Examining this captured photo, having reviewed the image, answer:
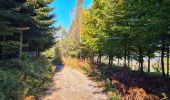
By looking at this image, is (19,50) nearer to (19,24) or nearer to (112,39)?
(19,24)

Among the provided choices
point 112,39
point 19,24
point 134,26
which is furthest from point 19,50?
point 134,26

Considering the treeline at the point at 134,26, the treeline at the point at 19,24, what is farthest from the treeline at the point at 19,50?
the treeline at the point at 134,26

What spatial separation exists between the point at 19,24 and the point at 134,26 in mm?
10893

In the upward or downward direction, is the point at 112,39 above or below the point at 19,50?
above

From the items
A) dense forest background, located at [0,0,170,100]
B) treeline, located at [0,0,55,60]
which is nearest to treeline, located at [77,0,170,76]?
dense forest background, located at [0,0,170,100]

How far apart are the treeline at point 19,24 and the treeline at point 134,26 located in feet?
18.7

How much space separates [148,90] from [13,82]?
739 centimetres

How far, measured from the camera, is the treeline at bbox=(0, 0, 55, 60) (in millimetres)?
17203

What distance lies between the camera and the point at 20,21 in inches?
871

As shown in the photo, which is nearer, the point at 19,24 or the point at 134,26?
the point at 134,26

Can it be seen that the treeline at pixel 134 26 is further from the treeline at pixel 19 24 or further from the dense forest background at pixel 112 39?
the treeline at pixel 19 24

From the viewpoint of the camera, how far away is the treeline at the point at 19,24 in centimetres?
1720

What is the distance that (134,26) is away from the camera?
16250mm

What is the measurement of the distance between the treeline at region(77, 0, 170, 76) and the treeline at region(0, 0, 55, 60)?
5.71 meters
